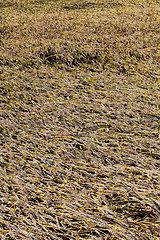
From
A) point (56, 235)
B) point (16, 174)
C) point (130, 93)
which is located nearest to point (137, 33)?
point (130, 93)

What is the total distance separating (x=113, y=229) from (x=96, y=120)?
0.85 metres

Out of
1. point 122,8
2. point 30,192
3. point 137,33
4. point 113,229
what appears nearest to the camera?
point 113,229

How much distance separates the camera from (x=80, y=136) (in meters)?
1.81

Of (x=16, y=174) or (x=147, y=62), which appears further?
(x=147, y=62)

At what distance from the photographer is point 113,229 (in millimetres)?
1263

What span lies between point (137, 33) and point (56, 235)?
3070 mm

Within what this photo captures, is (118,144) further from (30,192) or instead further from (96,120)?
(30,192)

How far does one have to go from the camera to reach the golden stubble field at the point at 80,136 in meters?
1.33

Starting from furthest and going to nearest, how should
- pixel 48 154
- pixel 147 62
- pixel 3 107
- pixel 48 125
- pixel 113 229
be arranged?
pixel 147 62
pixel 3 107
pixel 48 125
pixel 48 154
pixel 113 229

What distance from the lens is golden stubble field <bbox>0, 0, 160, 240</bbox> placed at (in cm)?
133

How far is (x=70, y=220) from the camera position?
4.36 ft

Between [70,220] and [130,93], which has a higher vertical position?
[130,93]

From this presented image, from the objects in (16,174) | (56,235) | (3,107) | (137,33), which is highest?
(137,33)

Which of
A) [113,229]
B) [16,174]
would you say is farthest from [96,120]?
[113,229]
